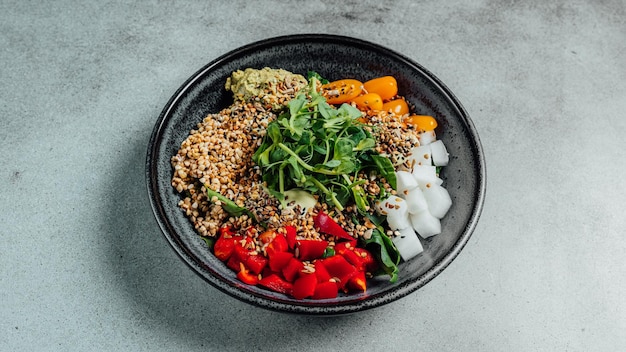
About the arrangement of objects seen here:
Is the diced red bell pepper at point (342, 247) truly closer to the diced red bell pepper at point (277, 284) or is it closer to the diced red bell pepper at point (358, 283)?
the diced red bell pepper at point (358, 283)

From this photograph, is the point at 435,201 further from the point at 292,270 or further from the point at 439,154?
the point at 292,270

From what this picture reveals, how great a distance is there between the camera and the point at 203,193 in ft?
8.06

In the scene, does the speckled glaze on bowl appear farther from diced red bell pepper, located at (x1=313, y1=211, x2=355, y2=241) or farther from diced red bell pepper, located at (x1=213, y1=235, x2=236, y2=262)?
diced red bell pepper, located at (x1=313, y1=211, x2=355, y2=241)

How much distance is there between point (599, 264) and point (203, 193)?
166 cm

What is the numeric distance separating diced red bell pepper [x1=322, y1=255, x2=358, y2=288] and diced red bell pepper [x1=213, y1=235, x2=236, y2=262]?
13.2 inches

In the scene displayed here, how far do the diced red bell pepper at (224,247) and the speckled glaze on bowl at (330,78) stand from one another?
0.03 m

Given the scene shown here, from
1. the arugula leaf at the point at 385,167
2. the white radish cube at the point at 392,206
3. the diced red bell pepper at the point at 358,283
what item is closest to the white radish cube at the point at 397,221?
the white radish cube at the point at 392,206

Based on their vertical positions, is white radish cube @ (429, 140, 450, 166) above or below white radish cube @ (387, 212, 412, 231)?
above

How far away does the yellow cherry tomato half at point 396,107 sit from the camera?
107 inches

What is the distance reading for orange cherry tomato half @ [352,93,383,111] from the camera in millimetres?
2670

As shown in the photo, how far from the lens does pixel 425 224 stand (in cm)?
248

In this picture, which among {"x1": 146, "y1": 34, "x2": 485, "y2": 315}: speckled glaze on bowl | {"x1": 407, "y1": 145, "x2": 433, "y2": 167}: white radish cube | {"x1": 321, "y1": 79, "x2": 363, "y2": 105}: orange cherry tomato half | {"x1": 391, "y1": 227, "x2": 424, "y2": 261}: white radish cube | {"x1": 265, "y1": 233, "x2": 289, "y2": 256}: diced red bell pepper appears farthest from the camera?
{"x1": 321, "y1": 79, "x2": 363, "y2": 105}: orange cherry tomato half

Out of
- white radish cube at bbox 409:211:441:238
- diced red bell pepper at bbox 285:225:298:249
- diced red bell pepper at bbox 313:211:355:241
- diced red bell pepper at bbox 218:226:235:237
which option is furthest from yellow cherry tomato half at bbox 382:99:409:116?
diced red bell pepper at bbox 218:226:235:237

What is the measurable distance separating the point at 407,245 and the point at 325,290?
384mm
